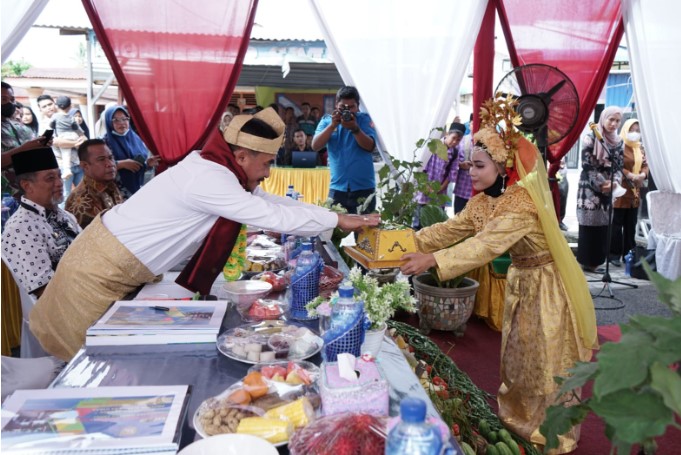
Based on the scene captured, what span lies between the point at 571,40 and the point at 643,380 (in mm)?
5063

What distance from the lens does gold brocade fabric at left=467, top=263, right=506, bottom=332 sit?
4332mm

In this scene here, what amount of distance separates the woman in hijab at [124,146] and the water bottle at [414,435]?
4.29 meters

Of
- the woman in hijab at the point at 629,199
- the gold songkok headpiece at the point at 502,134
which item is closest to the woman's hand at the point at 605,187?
the woman in hijab at the point at 629,199

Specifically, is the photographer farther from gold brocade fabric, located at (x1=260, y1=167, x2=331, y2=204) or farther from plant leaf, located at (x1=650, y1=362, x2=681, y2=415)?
plant leaf, located at (x1=650, y1=362, x2=681, y2=415)

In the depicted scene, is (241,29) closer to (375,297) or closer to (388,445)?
(375,297)

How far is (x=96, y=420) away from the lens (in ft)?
3.89

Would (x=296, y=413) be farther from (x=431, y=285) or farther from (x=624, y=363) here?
(x=431, y=285)

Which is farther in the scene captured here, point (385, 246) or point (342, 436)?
point (385, 246)

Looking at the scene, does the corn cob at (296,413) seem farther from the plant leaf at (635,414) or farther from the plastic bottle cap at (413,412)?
the plant leaf at (635,414)

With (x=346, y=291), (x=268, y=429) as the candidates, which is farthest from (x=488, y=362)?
(x=268, y=429)

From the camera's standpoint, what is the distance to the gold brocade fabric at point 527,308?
2.47 m

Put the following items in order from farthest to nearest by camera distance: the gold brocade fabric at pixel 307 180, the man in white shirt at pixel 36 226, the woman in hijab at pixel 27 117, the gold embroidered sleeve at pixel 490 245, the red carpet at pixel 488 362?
the gold brocade fabric at pixel 307 180
the woman in hijab at pixel 27 117
the red carpet at pixel 488 362
the man in white shirt at pixel 36 226
the gold embroidered sleeve at pixel 490 245

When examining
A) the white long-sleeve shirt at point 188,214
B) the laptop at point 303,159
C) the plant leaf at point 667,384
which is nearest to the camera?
the plant leaf at point 667,384

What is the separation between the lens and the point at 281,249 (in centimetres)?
320
